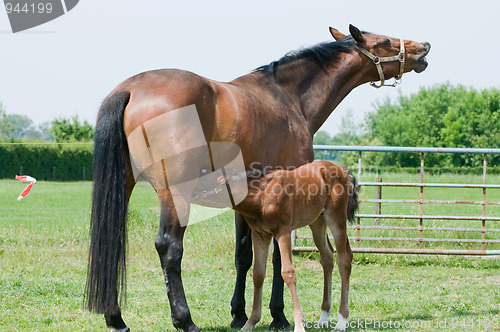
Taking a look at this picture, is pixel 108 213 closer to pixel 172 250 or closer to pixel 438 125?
pixel 172 250

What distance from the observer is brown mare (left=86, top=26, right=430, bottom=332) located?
4.29 m

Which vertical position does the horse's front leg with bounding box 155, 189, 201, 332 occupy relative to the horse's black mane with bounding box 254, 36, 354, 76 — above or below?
below

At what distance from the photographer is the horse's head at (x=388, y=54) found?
6.23 metres

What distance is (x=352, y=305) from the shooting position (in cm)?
592

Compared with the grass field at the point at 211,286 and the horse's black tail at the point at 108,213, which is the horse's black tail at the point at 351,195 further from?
the horse's black tail at the point at 108,213

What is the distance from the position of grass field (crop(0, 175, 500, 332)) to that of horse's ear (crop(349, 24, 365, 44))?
281cm

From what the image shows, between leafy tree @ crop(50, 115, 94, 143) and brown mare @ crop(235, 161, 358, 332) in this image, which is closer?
brown mare @ crop(235, 161, 358, 332)

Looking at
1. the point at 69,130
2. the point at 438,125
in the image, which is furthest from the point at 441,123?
the point at 69,130

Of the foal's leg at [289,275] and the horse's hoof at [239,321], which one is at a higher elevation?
the foal's leg at [289,275]

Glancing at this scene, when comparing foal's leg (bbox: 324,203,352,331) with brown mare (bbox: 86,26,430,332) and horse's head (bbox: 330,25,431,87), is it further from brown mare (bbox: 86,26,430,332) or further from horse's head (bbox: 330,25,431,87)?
horse's head (bbox: 330,25,431,87)

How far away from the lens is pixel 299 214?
4809 mm

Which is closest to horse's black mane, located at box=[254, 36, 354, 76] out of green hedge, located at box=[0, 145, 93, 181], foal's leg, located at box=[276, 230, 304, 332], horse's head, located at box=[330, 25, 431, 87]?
horse's head, located at box=[330, 25, 431, 87]

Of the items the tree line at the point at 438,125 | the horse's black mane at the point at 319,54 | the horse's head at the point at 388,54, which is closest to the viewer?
the horse's black mane at the point at 319,54

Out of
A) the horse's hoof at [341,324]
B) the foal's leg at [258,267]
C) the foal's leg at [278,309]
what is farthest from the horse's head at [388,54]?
the horse's hoof at [341,324]
